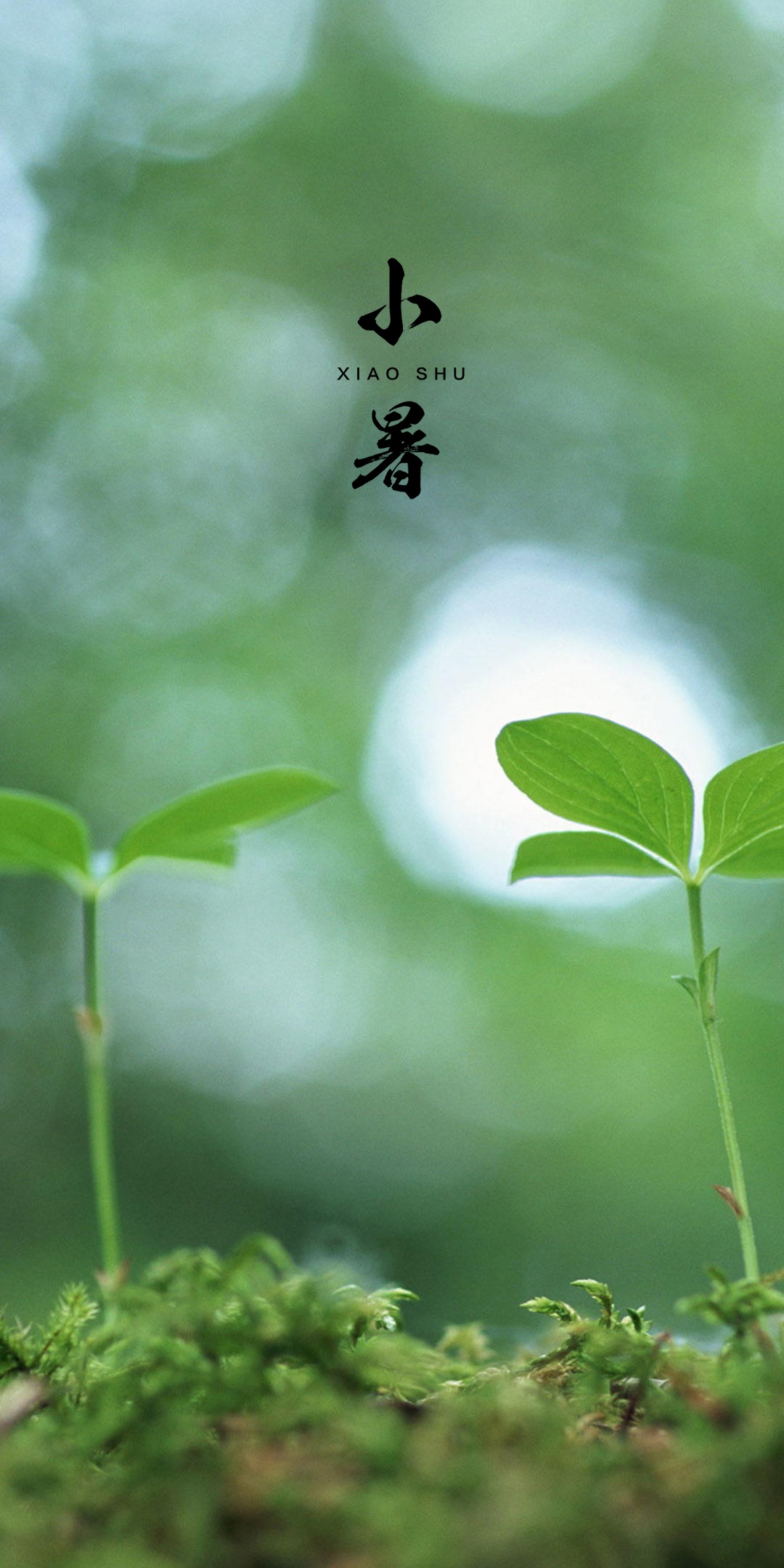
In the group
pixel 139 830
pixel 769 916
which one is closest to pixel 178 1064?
pixel 769 916

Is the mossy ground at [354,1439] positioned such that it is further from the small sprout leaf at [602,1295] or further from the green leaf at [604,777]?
the green leaf at [604,777]

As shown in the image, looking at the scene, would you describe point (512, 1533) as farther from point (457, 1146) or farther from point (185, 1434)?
point (457, 1146)

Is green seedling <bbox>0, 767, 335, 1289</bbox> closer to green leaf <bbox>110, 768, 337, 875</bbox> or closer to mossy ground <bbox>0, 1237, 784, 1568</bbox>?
green leaf <bbox>110, 768, 337, 875</bbox>

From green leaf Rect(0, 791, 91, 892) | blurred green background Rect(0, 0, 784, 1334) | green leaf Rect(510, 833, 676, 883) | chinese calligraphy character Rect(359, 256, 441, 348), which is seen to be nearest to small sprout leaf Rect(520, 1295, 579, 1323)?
green leaf Rect(510, 833, 676, 883)

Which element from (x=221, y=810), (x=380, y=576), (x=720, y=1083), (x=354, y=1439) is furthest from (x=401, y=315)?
(x=354, y=1439)

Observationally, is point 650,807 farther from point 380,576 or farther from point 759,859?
point 380,576

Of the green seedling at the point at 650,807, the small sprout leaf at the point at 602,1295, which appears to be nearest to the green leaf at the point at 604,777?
the green seedling at the point at 650,807
